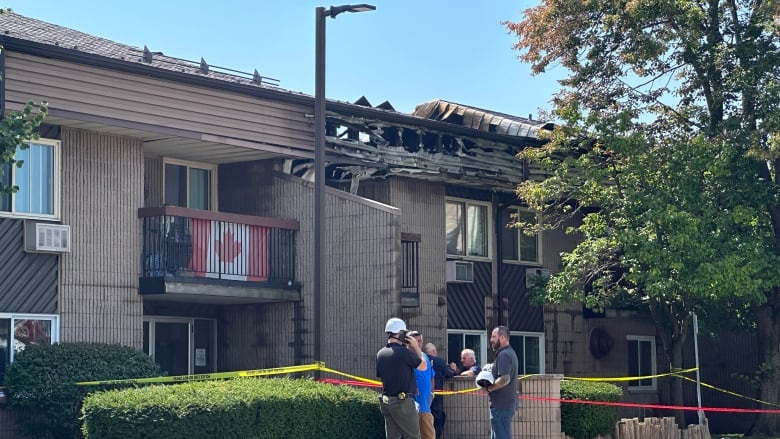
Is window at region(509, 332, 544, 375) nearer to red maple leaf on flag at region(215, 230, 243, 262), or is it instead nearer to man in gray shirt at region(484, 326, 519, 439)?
red maple leaf on flag at region(215, 230, 243, 262)

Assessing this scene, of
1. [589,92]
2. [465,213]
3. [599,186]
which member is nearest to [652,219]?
[599,186]

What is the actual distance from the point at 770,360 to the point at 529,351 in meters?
5.20

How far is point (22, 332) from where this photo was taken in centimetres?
2011

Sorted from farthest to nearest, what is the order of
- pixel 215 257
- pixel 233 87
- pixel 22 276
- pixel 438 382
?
1. pixel 215 257
2. pixel 233 87
3. pixel 22 276
4. pixel 438 382

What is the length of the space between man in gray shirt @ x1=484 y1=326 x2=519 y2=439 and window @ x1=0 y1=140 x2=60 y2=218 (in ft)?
25.9

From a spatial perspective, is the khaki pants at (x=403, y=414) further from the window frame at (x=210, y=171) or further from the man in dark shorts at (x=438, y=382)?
the window frame at (x=210, y=171)

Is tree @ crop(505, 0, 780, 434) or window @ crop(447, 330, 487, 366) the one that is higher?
tree @ crop(505, 0, 780, 434)

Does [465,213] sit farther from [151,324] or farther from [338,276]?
[151,324]

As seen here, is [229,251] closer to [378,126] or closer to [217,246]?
[217,246]

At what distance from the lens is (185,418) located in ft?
51.1

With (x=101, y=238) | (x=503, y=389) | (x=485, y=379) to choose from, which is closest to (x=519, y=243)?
(x=101, y=238)

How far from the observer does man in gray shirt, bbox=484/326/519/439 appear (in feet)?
54.0

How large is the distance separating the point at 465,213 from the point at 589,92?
3.85 metres

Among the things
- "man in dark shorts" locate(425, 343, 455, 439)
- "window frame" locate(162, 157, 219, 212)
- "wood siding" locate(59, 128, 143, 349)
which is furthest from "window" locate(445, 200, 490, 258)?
"man in dark shorts" locate(425, 343, 455, 439)
